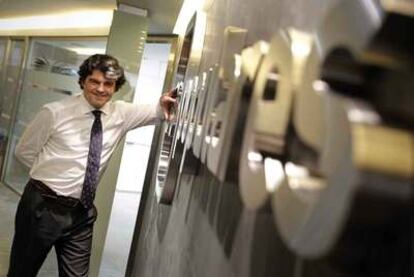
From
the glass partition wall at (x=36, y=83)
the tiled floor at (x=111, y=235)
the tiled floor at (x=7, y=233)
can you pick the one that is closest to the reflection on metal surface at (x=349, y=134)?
the tiled floor at (x=111, y=235)

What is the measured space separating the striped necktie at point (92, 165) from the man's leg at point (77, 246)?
0.09m

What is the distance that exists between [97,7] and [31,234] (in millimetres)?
3219

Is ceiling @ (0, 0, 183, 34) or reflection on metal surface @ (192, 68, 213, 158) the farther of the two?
ceiling @ (0, 0, 183, 34)

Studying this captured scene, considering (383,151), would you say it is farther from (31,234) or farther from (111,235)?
(111,235)

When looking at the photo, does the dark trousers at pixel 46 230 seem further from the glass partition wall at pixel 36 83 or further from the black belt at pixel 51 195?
the glass partition wall at pixel 36 83

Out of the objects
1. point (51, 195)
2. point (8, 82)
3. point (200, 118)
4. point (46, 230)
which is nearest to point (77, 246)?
point (46, 230)

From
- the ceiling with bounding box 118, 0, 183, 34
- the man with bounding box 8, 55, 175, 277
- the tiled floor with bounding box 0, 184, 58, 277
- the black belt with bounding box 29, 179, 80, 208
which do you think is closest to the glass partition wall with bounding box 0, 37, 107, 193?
the tiled floor with bounding box 0, 184, 58, 277

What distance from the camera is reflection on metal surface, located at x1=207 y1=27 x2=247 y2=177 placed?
77 cm

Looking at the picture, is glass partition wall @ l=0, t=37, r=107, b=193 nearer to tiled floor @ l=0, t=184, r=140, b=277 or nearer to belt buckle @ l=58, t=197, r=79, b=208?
tiled floor @ l=0, t=184, r=140, b=277

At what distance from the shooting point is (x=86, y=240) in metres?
2.80

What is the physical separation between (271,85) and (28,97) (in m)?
6.94

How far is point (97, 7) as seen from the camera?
5.17 metres

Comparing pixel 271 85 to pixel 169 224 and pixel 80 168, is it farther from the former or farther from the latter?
pixel 80 168

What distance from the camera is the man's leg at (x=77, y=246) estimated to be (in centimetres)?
273
